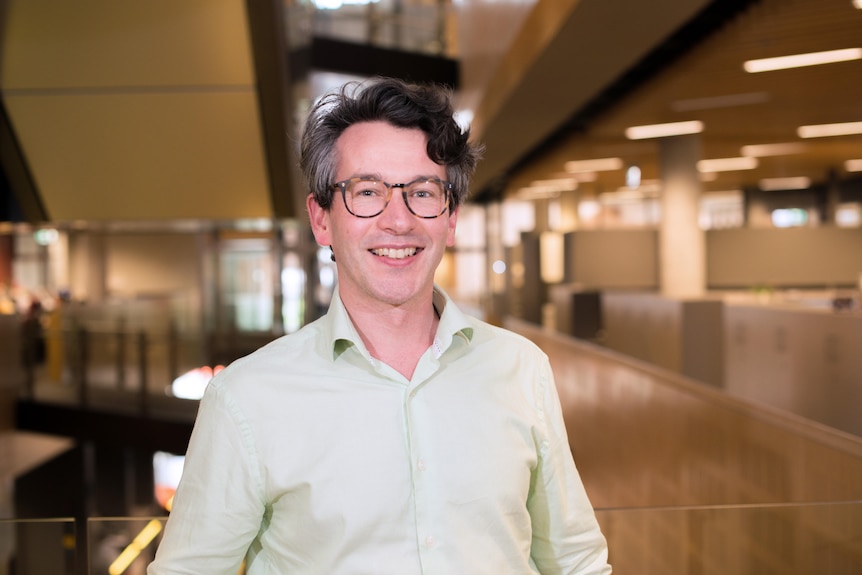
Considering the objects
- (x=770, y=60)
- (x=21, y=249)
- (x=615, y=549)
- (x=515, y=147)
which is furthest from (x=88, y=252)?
(x=615, y=549)

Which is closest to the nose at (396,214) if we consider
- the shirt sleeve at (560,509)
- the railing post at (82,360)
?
the shirt sleeve at (560,509)

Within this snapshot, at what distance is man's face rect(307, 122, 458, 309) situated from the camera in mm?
1492

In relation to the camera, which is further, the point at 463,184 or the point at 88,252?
the point at 88,252

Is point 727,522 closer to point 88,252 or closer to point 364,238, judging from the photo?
point 364,238

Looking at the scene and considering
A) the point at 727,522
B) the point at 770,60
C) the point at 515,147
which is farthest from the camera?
the point at 515,147

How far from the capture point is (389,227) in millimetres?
1494

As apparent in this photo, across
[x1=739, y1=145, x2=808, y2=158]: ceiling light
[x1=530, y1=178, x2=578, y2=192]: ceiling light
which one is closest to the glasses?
[x1=739, y1=145, x2=808, y2=158]: ceiling light

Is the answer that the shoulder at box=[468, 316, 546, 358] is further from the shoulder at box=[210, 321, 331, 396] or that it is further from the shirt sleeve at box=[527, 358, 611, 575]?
the shoulder at box=[210, 321, 331, 396]

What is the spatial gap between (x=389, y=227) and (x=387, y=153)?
0.41 feet

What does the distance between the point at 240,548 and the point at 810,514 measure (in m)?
1.63

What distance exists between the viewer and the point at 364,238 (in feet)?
4.94

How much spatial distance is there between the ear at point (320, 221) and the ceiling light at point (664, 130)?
938cm

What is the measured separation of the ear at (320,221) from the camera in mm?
1629

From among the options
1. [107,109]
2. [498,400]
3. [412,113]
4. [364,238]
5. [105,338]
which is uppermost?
[107,109]
